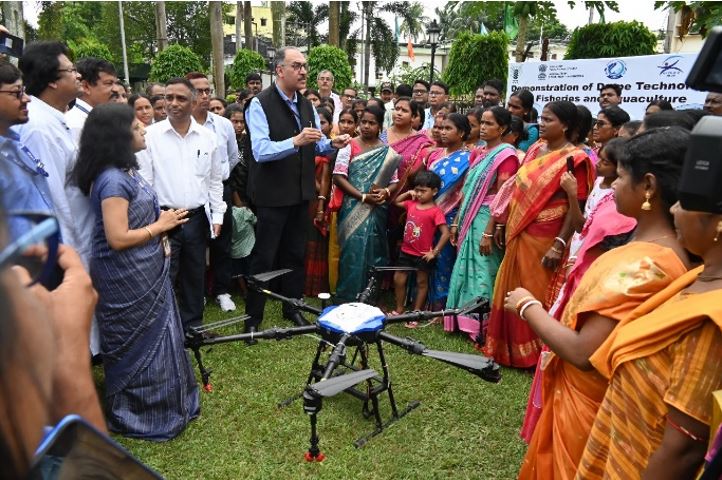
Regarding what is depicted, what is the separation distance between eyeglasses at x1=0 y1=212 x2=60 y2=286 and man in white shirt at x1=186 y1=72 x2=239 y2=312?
12.8 ft

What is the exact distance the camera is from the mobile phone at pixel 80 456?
0.62m

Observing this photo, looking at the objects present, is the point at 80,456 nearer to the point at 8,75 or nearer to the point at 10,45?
the point at 8,75

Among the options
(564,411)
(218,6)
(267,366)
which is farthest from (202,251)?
(218,6)

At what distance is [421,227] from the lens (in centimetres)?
427

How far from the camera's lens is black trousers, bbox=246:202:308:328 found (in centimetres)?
405

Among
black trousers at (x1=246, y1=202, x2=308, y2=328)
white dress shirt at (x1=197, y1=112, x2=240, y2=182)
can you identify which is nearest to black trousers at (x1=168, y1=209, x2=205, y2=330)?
black trousers at (x1=246, y1=202, x2=308, y2=328)

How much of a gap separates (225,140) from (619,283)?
3.70m

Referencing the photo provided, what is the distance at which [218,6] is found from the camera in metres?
14.8

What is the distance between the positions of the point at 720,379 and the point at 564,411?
78 centimetres

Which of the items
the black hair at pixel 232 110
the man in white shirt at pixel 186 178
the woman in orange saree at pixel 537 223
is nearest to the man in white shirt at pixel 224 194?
the black hair at pixel 232 110

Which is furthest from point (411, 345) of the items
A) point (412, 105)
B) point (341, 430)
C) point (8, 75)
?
point (412, 105)

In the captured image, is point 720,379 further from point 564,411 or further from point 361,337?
point 361,337

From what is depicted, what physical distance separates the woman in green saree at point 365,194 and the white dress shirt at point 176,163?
48.4 inches

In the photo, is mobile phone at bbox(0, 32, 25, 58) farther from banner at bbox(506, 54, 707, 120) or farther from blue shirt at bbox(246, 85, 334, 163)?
banner at bbox(506, 54, 707, 120)
